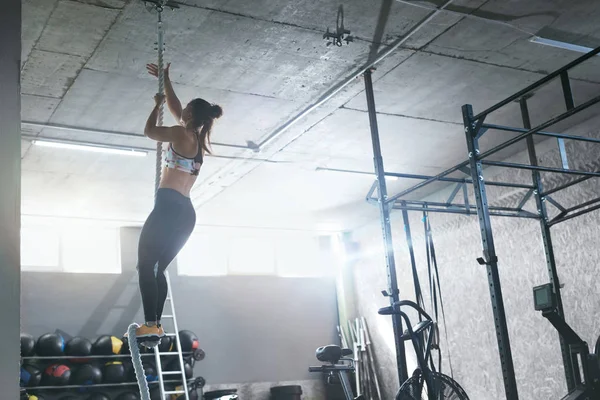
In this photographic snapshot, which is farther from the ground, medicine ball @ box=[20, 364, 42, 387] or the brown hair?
the brown hair

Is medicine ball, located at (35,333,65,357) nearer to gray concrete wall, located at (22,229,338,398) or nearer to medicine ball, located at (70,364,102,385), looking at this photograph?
medicine ball, located at (70,364,102,385)

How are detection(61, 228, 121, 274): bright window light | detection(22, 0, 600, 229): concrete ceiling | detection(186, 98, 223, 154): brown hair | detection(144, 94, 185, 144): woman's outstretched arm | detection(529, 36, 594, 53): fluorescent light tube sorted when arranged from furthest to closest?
detection(61, 228, 121, 274): bright window light, detection(529, 36, 594, 53): fluorescent light tube, detection(22, 0, 600, 229): concrete ceiling, detection(186, 98, 223, 154): brown hair, detection(144, 94, 185, 144): woman's outstretched arm

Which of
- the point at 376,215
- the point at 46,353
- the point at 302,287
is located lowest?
the point at 46,353

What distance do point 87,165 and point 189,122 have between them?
4.43m

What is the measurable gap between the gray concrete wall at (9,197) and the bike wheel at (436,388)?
3046mm

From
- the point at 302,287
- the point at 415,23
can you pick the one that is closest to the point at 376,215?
the point at 302,287

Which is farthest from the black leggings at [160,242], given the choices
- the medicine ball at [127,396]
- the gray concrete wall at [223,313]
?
the gray concrete wall at [223,313]

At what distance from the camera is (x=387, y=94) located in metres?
6.50

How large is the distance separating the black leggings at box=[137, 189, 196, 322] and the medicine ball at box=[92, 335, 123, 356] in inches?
234

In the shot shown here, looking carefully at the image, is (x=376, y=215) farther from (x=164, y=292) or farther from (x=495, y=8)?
(x=164, y=292)

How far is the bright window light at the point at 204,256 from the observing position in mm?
10719

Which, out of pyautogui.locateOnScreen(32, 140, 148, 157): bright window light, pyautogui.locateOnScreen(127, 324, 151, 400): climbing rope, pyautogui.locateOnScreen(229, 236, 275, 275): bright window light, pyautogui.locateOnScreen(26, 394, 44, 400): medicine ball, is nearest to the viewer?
pyautogui.locateOnScreen(127, 324, 151, 400): climbing rope

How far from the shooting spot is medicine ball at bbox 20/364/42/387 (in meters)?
8.48

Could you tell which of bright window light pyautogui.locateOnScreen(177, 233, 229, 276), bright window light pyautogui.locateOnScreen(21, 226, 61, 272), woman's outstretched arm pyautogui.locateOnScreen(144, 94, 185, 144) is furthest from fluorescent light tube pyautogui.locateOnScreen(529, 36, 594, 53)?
bright window light pyautogui.locateOnScreen(21, 226, 61, 272)
